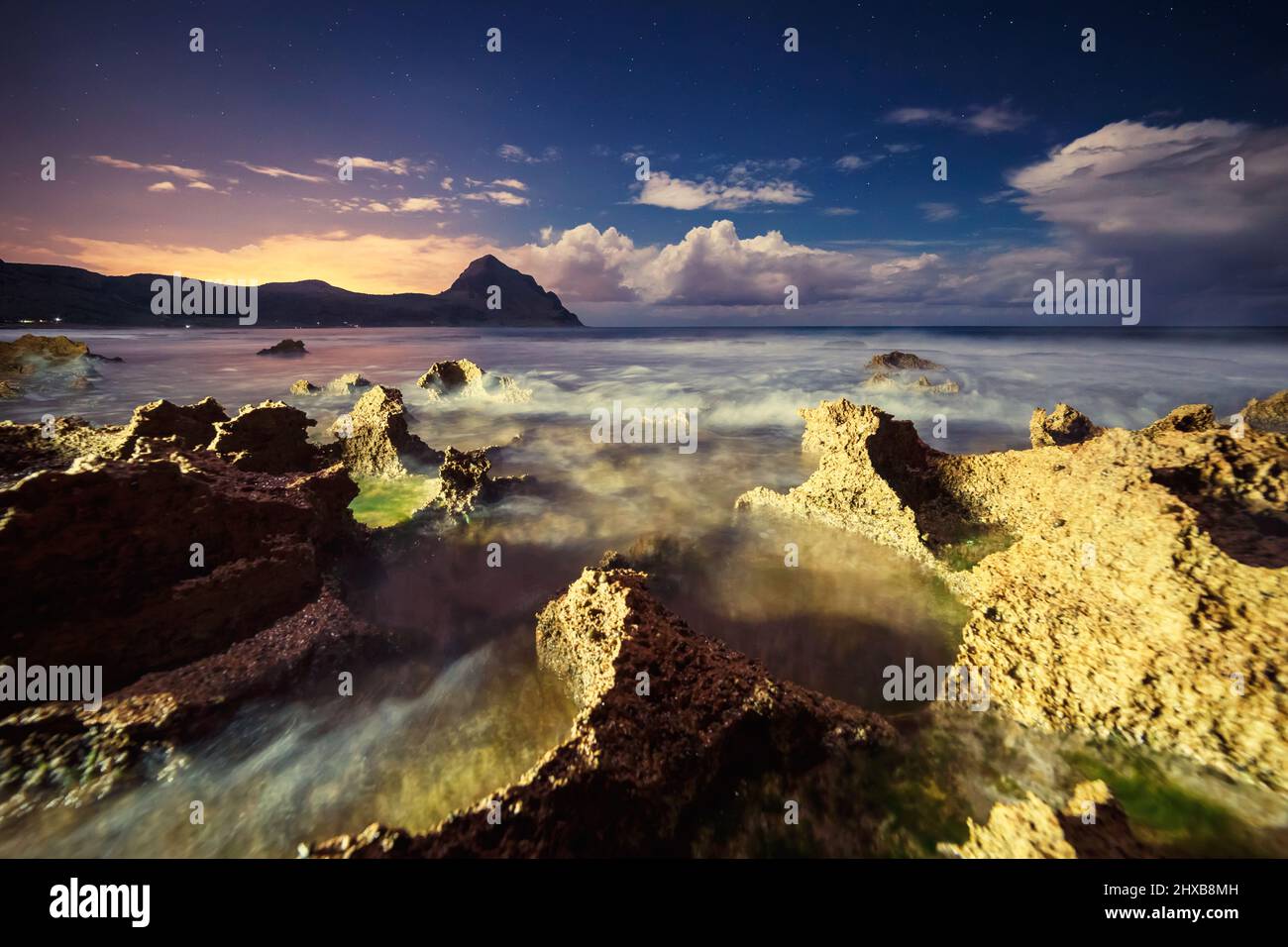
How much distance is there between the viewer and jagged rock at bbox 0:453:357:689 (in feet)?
14.6

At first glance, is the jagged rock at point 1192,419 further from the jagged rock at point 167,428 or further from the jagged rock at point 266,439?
the jagged rock at point 266,439

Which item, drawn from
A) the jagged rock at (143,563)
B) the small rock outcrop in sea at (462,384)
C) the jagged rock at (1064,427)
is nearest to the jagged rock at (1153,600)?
the jagged rock at (1064,427)

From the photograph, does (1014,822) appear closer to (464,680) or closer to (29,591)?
(464,680)

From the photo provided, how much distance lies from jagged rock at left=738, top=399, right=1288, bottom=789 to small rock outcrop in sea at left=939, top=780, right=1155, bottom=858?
1209mm

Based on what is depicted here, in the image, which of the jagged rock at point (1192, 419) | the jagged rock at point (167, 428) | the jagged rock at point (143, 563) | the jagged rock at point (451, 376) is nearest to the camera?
the jagged rock at point (143, 563)

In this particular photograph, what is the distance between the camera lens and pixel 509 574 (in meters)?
8.06

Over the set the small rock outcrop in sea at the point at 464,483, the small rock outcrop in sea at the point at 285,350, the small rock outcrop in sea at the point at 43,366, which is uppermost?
the small rock outcrop in sea at the point at 285,350

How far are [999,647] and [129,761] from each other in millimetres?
8413

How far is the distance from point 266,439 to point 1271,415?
26679 mm

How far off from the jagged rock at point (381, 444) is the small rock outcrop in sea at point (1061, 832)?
471 inches

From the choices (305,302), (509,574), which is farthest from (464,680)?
(305,302)

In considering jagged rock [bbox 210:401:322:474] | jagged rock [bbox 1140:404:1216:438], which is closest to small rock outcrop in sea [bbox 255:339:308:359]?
jagged rock [bbox 210:401:322:474]

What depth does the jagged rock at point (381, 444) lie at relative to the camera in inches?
454

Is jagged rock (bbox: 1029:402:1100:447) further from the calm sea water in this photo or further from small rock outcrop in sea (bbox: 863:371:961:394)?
small rock outcrop in sea (bbox: 863:371:961:394)
